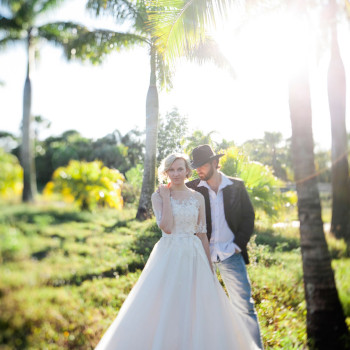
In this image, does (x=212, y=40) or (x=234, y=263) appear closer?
(x=234, y=263)

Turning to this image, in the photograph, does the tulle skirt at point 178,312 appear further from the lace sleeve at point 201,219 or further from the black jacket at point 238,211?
the black jacket at point 238,211

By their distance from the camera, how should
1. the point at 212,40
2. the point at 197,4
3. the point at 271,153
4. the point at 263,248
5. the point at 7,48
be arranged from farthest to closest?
the point at 271,153 < the point at 212,40 < the point at 263,248 < the point at 197,4 < the point at 7,48

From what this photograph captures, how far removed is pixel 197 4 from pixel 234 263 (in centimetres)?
329

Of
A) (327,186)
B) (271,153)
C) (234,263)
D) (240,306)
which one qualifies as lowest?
(240,306)

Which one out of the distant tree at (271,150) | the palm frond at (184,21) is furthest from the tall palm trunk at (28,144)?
the distant tree at (271,150)

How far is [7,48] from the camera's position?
196 cm

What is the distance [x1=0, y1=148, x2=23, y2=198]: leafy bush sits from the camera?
1.13 metres

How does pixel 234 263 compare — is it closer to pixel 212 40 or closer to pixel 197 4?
pixel 197 4

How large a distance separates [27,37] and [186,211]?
6.22ft

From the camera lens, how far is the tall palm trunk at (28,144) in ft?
4.25

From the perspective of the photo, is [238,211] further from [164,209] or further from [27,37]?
[27,37]

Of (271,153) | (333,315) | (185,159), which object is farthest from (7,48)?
(271,153)

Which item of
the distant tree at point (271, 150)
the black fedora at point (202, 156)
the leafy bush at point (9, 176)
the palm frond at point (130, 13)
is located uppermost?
the palm frond at point (130, 13)

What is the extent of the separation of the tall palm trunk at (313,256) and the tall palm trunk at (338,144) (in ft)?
13.0
